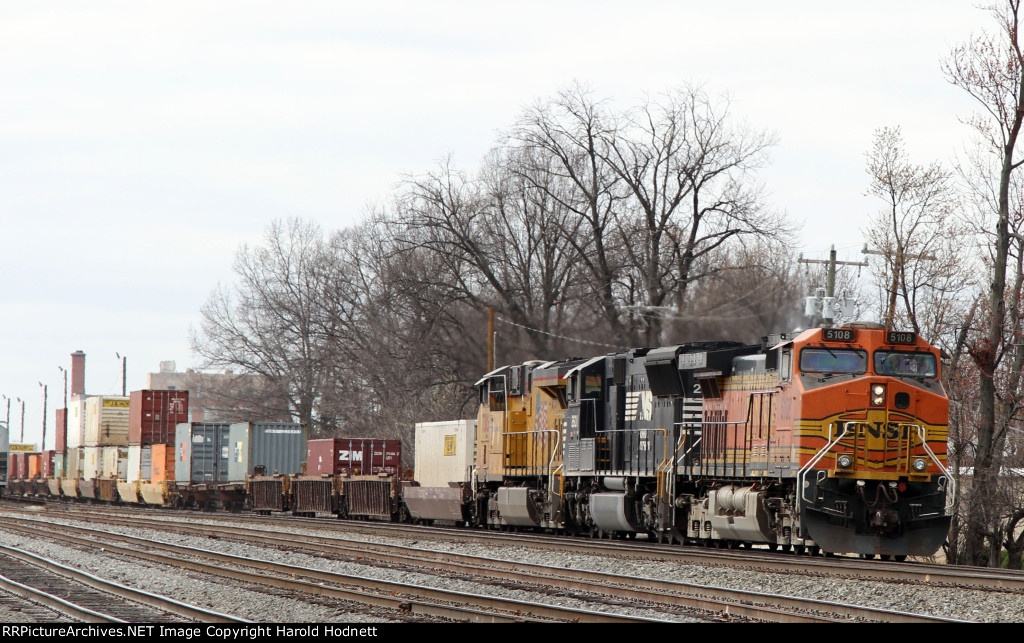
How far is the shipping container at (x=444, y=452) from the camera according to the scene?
99.7 ft

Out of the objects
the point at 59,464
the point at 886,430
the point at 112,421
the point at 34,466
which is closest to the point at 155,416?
the point at 112,421

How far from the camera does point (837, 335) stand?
1841 centimetres

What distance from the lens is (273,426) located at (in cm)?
4250

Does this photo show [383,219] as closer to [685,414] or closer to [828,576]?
[685,414]

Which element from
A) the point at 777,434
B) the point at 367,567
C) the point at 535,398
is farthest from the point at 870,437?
the point at 535,398

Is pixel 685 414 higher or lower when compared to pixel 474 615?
higher

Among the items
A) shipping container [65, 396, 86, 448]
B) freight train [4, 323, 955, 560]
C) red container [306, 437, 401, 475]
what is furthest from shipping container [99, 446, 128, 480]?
freight train [4, 323, 955, 560]

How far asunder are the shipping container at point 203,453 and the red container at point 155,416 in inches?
263

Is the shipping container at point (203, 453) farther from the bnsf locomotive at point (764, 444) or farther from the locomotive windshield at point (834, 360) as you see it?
the locomotive windshield at point (834, 360)

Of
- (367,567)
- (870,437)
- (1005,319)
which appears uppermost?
(1005,319)

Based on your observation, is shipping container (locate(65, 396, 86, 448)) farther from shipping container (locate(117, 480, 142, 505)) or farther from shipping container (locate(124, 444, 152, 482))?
shipping container (locate(124, 444, 152, 482))

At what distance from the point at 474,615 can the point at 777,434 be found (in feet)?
26.6

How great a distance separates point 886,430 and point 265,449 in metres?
27.4

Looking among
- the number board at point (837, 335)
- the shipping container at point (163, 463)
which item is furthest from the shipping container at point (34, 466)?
the number board at point (837, 335)
